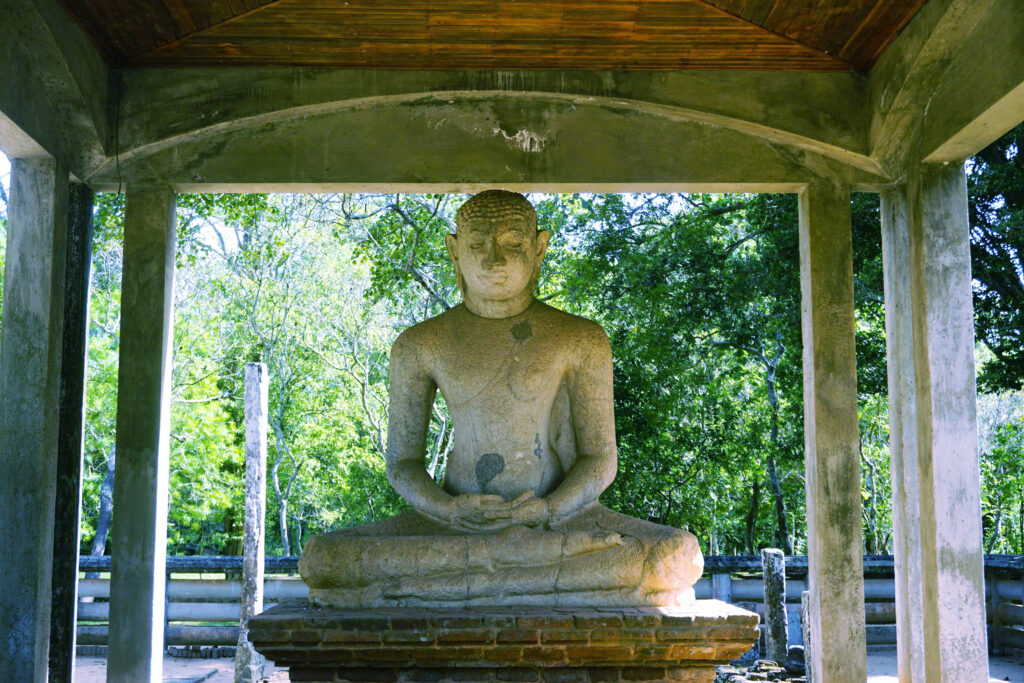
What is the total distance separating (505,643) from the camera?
4555 millimetres

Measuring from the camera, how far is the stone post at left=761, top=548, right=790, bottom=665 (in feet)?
31.8

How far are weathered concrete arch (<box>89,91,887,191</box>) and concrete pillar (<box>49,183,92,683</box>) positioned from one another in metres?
0.45

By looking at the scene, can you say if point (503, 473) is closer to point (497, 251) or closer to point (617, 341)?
point (497, 251)

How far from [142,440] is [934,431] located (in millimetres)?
4727

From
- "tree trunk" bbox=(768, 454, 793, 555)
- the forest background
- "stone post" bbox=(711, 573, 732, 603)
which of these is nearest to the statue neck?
the forest background

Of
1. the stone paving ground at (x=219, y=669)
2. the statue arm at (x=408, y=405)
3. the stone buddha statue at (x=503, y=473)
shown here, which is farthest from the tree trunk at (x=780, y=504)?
the statue arm at (x=408, y=405)

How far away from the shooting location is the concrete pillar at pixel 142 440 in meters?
6.56

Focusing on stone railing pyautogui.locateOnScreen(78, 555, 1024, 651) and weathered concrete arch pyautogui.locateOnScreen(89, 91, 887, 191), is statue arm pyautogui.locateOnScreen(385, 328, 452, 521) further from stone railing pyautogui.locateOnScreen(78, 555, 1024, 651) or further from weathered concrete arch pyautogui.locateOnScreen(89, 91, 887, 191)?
stone railing pyautogui.locateOnScreen(78, 555, 1024, 651)

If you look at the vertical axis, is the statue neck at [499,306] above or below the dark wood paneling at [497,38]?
below

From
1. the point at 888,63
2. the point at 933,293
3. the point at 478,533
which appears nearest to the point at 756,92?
the point at 888,63

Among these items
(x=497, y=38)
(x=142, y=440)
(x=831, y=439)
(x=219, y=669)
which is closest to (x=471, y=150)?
(x=497, y=38)

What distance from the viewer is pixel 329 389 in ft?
61.0

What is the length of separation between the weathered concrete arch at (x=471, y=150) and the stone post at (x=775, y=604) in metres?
3.95

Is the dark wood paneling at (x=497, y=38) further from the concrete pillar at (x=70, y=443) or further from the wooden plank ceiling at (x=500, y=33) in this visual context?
the concrete pillar at (x=70, y=443)
